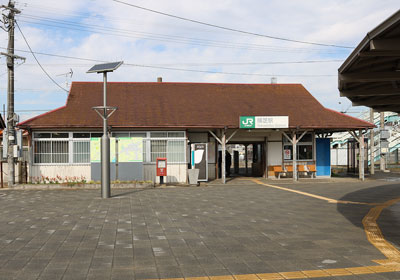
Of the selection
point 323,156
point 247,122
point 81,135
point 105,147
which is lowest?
point 323,156

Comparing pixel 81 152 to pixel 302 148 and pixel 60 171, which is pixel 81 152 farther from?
pixel 302 148

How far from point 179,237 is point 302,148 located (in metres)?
16.2

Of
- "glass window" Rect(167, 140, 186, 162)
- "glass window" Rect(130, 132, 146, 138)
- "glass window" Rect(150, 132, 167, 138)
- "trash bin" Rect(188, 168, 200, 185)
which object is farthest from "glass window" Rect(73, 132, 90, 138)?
"trash bin" Rect(188, 168, 200, 185)

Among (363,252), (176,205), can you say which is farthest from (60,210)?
(363,252)

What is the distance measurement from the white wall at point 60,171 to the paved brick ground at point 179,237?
5725 millimetres

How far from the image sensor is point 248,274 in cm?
512

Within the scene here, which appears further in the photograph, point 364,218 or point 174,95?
point 174,95

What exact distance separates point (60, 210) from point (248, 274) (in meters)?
7.04

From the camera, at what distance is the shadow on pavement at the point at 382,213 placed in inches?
310

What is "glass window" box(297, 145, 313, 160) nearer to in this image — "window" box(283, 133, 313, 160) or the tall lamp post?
"window" box(283, 133, 313, 160)

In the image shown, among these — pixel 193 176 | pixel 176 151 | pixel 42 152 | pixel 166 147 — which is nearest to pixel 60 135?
pixel 42 152

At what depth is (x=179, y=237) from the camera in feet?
23.9

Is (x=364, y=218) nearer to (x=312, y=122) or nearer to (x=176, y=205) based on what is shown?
(x=176, y=205)

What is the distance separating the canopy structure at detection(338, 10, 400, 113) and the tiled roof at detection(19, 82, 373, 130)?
1028 centimetres
